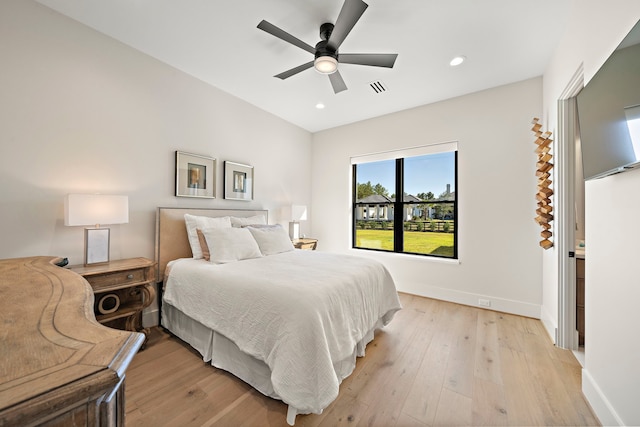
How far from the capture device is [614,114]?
4.18 ft

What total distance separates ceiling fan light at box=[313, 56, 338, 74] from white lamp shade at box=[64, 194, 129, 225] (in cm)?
210

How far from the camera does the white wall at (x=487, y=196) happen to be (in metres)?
3.01

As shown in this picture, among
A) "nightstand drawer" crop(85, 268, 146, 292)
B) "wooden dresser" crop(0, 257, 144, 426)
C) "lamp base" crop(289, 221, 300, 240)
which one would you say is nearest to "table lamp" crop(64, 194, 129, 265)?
"nightstand drawer" crop(85, 268, 146, 292)

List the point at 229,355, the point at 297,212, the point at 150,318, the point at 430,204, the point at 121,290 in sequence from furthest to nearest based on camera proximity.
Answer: the point at 297,212, the point at 430,204, the point at 150,318, the point at 121,290, the point at 229,355

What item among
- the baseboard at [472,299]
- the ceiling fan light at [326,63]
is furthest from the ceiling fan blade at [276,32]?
the baseboard at [472,299]

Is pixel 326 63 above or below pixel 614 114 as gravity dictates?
above

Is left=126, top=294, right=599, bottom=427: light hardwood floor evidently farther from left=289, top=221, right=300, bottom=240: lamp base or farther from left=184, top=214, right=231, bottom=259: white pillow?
left=289, top=221, right=300, bottom=240: lamp base

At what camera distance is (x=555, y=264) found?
94.0 inches

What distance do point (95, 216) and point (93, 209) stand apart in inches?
2.3

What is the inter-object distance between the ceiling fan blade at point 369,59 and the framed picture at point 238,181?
2029mm

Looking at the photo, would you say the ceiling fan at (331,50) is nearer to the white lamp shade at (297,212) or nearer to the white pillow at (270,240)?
the white pillow at (270,240)

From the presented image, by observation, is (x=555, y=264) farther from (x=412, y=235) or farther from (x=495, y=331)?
(x=412, y=235)

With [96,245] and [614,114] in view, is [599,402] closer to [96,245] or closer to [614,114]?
[614,114]

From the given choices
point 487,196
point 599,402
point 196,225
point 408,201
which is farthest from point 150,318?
point 487,196
